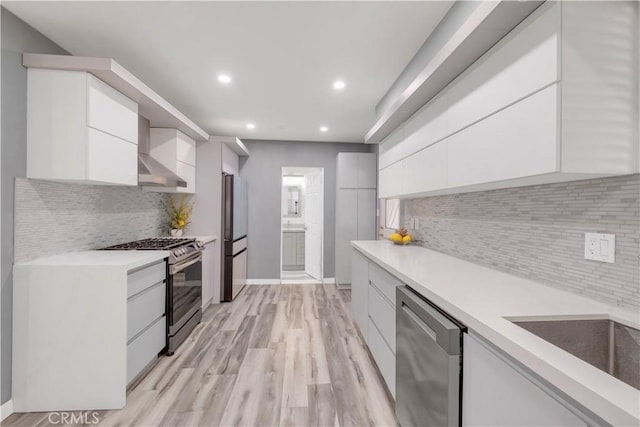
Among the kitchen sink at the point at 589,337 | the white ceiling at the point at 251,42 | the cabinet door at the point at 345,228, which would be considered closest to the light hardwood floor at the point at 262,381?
the kitchen sink at the point at 589,337

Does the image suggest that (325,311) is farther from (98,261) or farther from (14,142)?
(14,142)

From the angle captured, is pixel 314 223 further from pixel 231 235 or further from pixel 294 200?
pixel 231 235

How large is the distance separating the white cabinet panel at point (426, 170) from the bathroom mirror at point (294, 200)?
4.44 metres

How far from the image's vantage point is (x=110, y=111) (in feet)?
6.75

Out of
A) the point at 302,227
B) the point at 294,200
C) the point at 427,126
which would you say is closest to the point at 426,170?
the point at 427,126

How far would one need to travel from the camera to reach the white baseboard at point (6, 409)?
1.72 meters

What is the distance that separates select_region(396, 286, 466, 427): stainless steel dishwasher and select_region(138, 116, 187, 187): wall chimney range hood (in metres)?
2.37

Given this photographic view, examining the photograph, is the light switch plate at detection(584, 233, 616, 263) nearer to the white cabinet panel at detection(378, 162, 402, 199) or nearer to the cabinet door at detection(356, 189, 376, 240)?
the white cabinet panel at detection(378, 162, 402, 199)

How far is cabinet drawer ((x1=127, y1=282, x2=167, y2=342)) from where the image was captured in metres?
1.96

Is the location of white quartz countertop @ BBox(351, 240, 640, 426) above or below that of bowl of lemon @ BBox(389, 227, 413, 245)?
below

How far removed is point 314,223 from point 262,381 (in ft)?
11.2

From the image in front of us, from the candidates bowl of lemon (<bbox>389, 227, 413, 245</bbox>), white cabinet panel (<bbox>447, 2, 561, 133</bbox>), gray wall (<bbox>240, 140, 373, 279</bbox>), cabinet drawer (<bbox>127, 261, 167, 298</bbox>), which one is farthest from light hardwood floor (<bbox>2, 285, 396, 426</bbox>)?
white cabinet panel (<bbox>447, 2, 561, 133</bbox>)

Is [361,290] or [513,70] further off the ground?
[513,70]

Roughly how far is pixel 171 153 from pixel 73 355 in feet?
7.02
